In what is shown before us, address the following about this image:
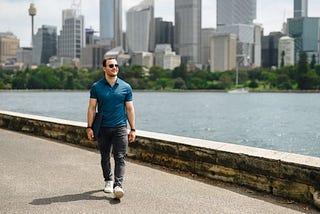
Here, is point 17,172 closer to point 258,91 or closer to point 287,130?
point 287,130

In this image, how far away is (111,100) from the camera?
→ 20.7ft

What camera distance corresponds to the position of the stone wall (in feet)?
20.1

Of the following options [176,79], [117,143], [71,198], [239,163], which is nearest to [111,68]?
[117,143]

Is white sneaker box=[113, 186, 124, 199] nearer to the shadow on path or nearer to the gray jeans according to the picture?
the shadow on path

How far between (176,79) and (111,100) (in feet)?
566

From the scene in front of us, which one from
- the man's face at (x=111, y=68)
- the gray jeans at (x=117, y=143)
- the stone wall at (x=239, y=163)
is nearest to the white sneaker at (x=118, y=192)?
the gray jeans at (x=117, y=143)

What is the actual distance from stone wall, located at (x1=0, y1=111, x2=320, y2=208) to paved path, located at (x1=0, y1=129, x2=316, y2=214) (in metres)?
0.28

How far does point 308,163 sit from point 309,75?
16316cm

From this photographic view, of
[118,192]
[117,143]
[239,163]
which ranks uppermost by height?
[117,143]

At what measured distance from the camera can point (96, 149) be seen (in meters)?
10.2

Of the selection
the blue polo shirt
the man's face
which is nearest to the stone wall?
the blue polo shirt

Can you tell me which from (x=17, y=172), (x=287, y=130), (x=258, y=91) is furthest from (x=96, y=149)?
(x=258, y=91)

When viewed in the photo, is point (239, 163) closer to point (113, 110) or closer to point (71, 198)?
point (113, 110)

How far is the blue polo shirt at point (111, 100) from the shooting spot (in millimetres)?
6320
